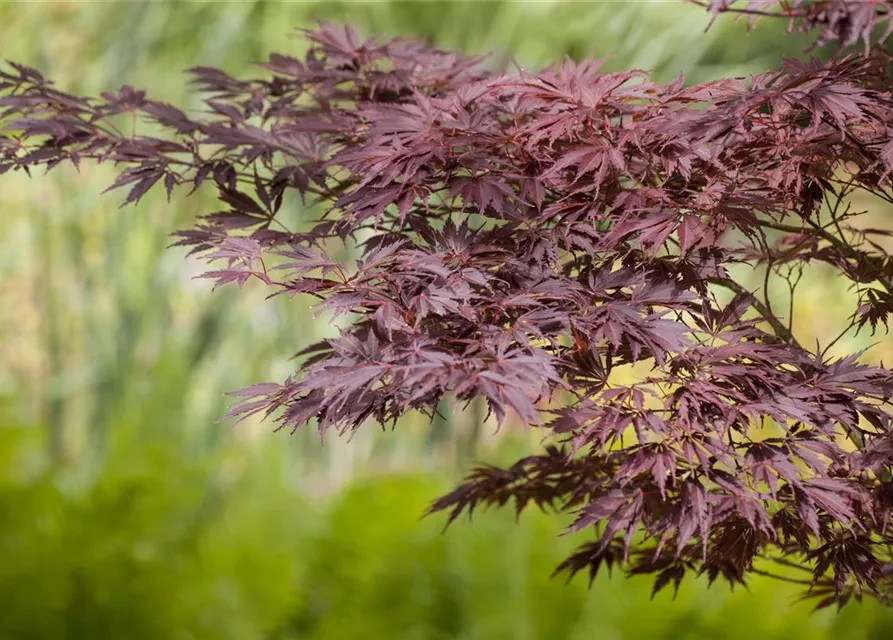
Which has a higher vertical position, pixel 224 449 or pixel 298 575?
pixel 224 449

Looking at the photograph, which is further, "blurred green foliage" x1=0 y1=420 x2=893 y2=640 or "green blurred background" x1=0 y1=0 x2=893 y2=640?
"green blurred background" x1=0 y1=0 x2=893 y2=640

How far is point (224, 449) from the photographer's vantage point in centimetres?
337

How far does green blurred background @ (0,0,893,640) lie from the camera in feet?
8.47

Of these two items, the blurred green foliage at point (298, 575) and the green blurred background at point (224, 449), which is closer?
the blurred green foliage at point (298, 575)

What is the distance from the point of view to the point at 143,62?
397cm

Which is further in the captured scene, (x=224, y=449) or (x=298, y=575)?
(x=224, y=449)

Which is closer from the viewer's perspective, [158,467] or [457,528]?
[457,528]

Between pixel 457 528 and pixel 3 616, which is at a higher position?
pixel 457 528

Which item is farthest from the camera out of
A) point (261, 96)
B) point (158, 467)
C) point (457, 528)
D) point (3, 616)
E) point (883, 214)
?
point (883, 214)

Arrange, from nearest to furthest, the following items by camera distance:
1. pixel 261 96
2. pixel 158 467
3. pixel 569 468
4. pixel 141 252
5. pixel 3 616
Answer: pixel 569 468, pixel 261 96, pixel 3 616, pixel 158 467, pixel 141 252

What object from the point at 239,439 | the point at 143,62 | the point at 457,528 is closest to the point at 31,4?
the point at 143,62

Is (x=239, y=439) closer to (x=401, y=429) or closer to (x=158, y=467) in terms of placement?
(x=401, y=429)

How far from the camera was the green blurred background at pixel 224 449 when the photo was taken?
8.47 feet

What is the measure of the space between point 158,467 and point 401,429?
3.74ft
